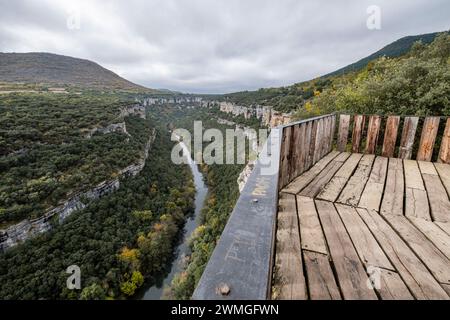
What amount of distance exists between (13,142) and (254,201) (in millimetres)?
31303

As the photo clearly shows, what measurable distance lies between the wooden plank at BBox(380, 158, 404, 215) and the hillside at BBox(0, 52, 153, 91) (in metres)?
95.5

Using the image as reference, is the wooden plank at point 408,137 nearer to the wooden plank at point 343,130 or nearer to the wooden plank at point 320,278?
the wooden plank at point 343,130

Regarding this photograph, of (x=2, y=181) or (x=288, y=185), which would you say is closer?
(x=288, y=185)

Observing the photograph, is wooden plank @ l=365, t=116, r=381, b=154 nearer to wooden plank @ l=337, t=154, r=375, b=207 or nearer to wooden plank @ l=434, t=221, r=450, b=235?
wooden plank @ l=337, t=154, r=375, b=207

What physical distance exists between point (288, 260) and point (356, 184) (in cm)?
166

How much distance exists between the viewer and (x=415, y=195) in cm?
212

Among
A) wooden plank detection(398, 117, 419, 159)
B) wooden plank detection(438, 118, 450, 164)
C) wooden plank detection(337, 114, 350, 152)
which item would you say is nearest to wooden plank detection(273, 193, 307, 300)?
wooden plank detection(337, 114, 350, 152)

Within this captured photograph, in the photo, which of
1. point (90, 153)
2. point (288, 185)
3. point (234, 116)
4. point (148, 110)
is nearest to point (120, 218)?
point (90, 153)

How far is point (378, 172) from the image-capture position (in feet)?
8.98

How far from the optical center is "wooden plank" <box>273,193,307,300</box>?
1.02m

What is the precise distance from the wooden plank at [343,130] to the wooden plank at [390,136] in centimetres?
57

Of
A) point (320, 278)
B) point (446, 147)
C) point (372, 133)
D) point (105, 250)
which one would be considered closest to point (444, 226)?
point (320, 278)

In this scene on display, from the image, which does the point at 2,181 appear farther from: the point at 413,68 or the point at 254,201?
the point at 413,68

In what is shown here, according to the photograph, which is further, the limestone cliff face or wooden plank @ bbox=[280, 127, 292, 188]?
the limestone cliff face
